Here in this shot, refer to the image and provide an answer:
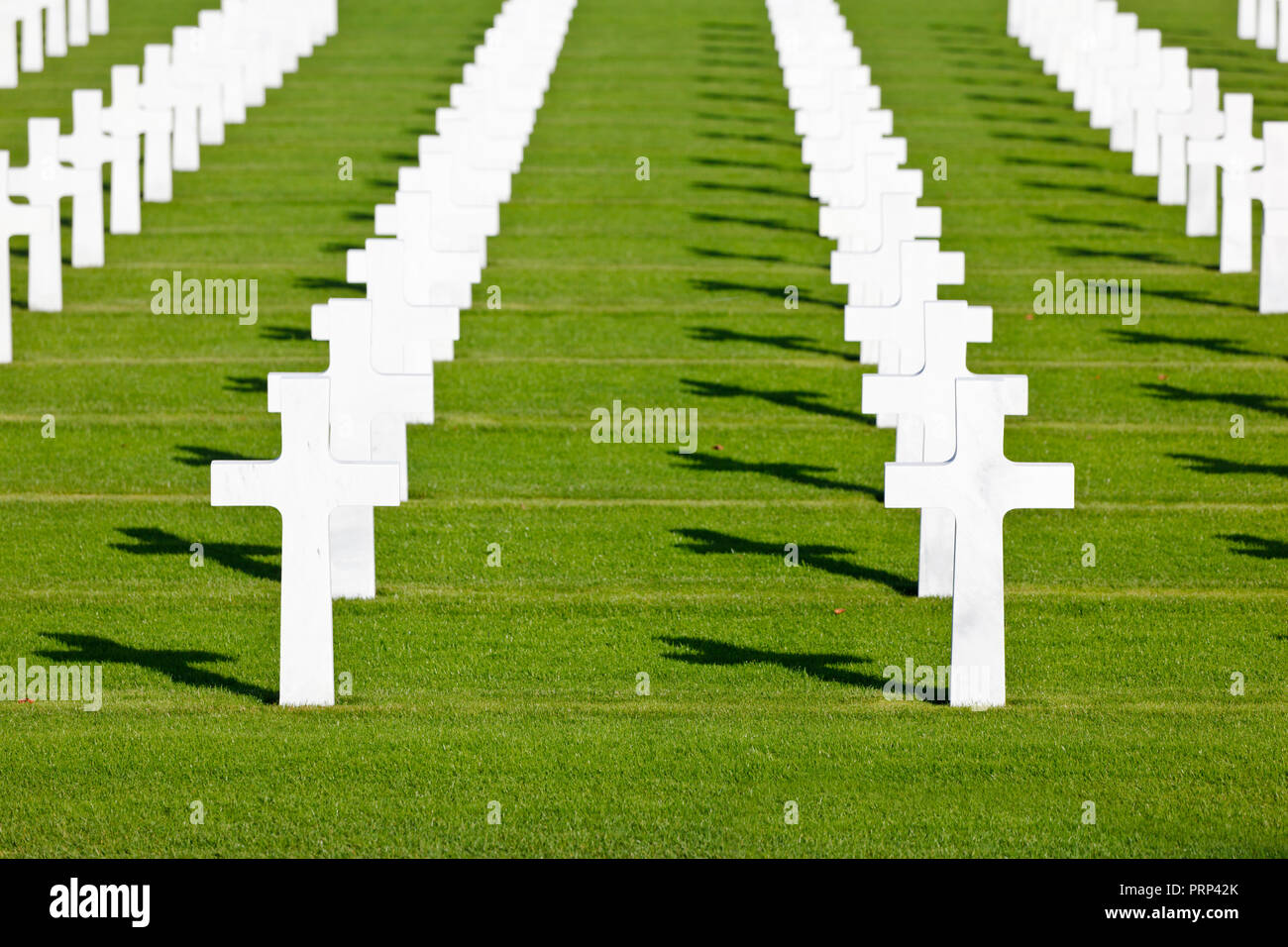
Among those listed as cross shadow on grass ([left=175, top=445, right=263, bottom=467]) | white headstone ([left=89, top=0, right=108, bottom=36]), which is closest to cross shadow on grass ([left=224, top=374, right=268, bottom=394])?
cross shadow on grass ([left=175, top=445, right=263, bottom=467])

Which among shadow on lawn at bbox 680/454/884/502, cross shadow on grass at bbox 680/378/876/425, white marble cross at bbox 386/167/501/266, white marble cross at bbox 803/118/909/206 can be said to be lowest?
shadow on lawn at bbox 680/454/884/502

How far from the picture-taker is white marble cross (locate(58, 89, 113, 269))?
15.0m

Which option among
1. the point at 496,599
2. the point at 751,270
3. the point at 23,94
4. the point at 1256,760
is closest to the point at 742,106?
the point at 751,270

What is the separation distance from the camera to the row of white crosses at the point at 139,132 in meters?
14.0

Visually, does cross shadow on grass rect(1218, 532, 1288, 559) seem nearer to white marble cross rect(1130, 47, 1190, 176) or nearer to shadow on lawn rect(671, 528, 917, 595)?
shadow on lawn rect(671, 528, 917, 595)

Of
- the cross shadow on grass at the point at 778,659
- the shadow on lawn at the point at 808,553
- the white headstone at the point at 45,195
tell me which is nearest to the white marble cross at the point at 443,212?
the white headstone at the point at 45,195

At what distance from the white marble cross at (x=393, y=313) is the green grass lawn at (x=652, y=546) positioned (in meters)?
0.77

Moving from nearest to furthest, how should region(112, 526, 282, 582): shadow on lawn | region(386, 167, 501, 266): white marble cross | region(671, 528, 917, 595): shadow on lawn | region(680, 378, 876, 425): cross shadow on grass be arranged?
region(671, 528, 917, 595): shadow on lawn
region(112, 526, 282, 582): shadow on lawn
region(386, 167, 501, 266): white marble cross
region(680, 378, 876, 425): cross shadow on grass

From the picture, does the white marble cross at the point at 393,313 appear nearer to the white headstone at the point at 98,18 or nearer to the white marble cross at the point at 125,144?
the white marble cross at the point at 125,144

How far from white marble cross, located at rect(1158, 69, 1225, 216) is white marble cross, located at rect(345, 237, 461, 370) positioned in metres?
7.30

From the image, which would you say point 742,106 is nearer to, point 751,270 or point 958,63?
→ point 958,63

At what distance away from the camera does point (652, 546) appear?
10.4 metres

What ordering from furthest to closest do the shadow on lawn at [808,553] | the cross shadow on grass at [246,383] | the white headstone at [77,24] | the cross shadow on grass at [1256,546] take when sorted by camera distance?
the white headstone at [77,24] < the cross shadow on grass at [246,383] < the cross shadow on grass at [1256,546] < the shadow on lawn at [808,553]

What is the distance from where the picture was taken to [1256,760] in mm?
7535
